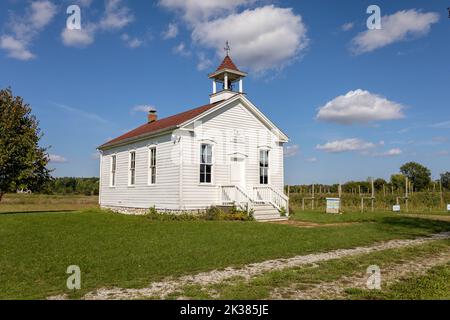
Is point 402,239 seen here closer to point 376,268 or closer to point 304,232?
point 304,232

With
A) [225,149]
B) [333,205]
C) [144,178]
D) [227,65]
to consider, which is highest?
A: [227,65]

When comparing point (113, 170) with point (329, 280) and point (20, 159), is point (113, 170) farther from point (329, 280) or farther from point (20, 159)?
point (329, 280)

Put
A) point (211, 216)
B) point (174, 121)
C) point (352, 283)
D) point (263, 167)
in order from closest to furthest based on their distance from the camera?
point (352, 283)
point (211, 216)
point (174, 121)
point (263, 167)

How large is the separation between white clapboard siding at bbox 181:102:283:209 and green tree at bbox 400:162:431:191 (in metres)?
84.4

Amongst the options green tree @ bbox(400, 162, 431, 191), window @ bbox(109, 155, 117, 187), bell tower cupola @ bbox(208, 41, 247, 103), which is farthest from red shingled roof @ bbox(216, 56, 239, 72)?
green tree @ bbox(400, 162, 431, 191)

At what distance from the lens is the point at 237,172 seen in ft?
66.6

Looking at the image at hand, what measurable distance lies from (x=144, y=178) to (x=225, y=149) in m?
4.90

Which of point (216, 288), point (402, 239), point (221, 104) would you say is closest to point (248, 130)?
point (221, 104)

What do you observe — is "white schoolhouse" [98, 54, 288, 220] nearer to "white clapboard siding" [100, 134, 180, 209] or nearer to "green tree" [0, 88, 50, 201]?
"white clapboard siding" [100, 134, 180, 209]

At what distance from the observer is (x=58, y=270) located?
730cm

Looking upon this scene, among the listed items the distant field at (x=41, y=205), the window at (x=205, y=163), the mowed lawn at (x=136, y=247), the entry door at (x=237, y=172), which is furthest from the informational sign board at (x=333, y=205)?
the distant field at (x=41, y=205)

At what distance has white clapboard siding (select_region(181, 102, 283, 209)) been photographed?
1856 centimetres

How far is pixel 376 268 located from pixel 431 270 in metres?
1.07

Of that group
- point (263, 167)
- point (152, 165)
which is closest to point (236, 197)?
point (263, 167)
